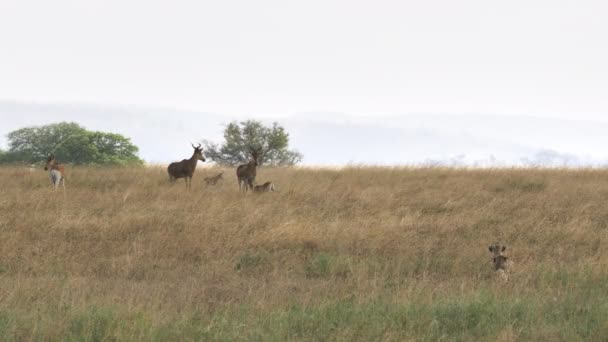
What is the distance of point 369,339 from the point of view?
5.72 metres

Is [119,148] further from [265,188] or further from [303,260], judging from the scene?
[303,260]

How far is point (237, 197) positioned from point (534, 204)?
23.6ft

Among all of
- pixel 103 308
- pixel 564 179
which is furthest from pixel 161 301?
pixel 564 179

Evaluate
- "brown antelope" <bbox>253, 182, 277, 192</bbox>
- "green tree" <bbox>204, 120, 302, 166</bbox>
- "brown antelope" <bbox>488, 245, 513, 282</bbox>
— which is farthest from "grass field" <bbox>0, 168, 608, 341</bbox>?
"green tree" <bbox>204, 120, 302, 166</bbox>

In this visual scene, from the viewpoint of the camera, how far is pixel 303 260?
32.2 feet

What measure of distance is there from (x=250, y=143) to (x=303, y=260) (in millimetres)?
29871

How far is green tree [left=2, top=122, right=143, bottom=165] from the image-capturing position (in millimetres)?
39562

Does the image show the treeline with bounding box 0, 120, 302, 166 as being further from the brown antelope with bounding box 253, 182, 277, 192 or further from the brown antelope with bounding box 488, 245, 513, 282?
the brown antelope with bounding box 488, 245, 513, 282

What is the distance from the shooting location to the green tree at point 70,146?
39562 millimetres

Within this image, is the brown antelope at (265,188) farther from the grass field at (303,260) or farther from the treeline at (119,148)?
the treeline at (119,148)

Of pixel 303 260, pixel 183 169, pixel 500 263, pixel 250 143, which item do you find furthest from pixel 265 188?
pixel 250 143

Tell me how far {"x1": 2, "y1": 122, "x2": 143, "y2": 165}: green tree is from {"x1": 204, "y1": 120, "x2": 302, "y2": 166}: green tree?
578 cm

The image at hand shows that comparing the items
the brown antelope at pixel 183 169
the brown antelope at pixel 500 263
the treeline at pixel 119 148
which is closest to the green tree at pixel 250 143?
the treeline at pixel 119 148

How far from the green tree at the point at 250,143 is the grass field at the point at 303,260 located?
21.5m
